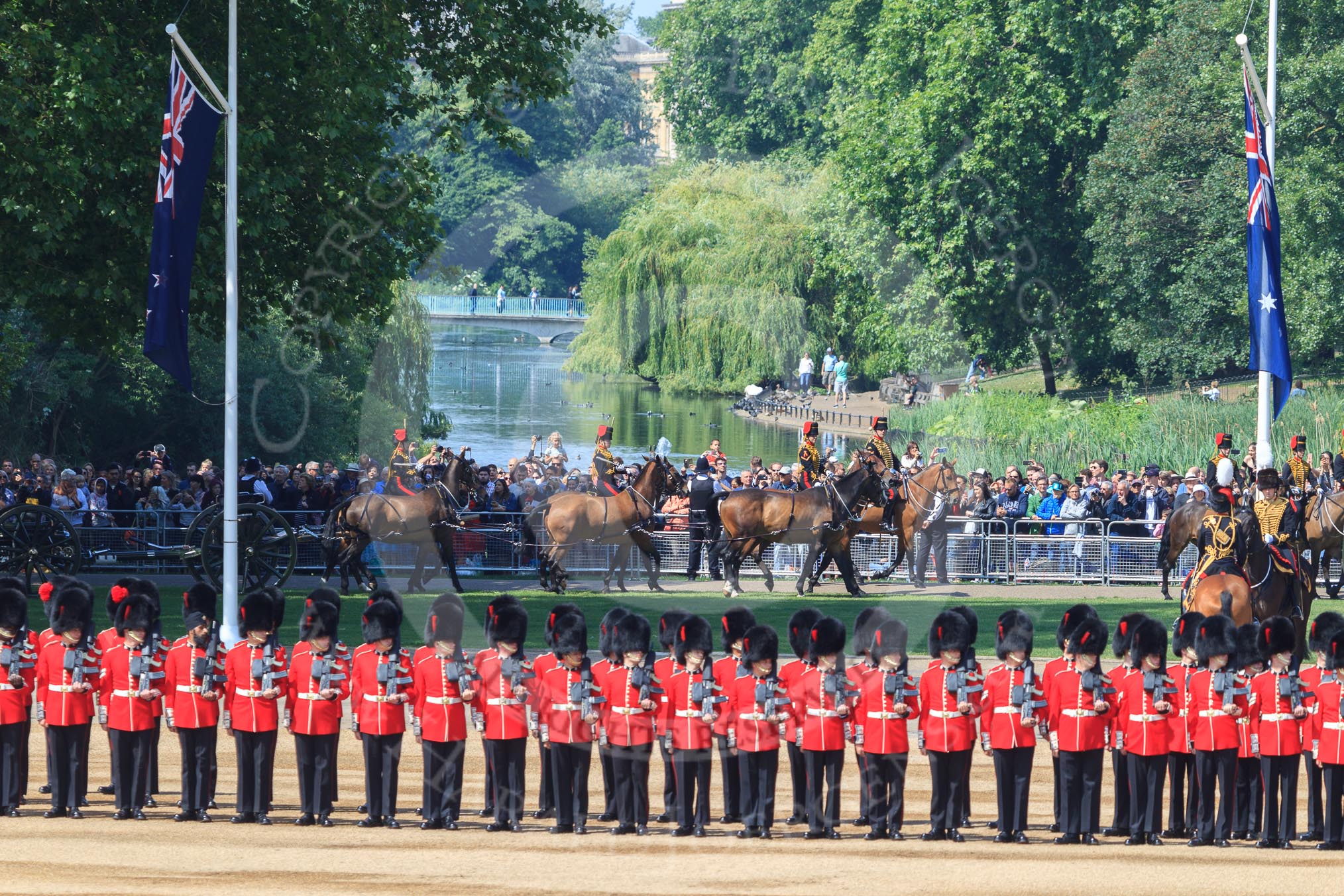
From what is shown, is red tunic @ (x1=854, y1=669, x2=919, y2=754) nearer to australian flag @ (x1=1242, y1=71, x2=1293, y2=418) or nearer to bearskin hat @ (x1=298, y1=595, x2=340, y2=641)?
bearskin hat @ (x1=298, y1=595, x2=340, y2=641)

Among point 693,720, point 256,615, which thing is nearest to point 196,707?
point 256,615

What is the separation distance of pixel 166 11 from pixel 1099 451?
771 inches

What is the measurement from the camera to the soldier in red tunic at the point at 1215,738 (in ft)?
40.1

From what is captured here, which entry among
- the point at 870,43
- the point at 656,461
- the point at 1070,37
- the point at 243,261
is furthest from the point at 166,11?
the point at 870,43

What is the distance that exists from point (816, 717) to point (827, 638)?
1.76 feet

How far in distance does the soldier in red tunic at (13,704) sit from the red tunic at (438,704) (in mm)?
2826

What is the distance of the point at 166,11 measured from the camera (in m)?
21.8

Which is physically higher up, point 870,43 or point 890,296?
point 870,43

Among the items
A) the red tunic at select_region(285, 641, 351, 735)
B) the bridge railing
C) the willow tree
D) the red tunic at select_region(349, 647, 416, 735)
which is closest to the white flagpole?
the red tunic at select_region(285, 641, 351, 735)

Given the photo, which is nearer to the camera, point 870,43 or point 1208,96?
point 1208,96

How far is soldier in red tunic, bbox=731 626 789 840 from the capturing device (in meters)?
12.3

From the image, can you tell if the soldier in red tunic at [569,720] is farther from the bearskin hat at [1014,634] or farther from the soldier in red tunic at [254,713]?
the bearskin hat at [1014,634]

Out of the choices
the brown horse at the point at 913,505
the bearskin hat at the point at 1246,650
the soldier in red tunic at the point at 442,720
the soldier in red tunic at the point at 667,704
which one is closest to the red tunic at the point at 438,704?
the soldier in red tunic at the point at 442,720

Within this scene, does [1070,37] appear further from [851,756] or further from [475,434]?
[851,756]
